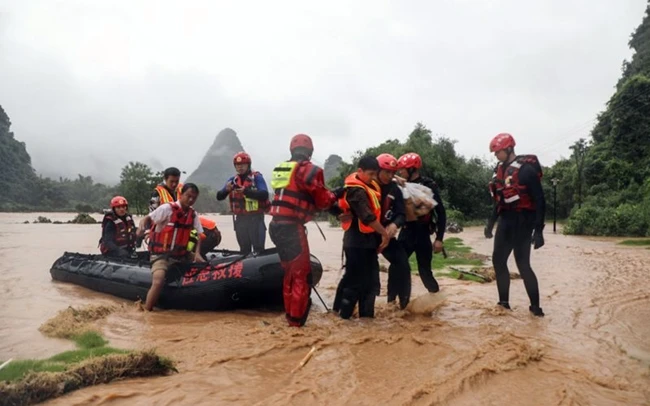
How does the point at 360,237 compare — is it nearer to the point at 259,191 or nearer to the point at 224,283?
the point at 224,283

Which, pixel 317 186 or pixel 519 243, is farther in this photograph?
pixel 519 243

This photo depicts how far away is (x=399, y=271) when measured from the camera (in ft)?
16.7

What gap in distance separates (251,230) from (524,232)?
3496mm

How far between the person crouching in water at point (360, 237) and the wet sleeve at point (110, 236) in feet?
15.0

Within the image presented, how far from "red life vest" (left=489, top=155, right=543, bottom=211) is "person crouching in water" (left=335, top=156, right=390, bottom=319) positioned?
4.45ft

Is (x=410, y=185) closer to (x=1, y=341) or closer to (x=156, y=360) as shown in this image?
(x=156, y=360)

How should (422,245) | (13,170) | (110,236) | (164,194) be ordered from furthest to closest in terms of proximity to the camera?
(13,170) < (110,236) < (164,194) < (422,245)

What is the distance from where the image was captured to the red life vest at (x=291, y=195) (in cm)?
434

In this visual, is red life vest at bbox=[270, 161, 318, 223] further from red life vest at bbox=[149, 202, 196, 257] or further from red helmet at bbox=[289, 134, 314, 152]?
red life vest at bbox=[149, 202, 196, 257]

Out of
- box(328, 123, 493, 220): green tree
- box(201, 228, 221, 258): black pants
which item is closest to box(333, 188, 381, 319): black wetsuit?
box(201, 228, 221, 258): black pants

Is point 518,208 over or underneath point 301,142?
underneath

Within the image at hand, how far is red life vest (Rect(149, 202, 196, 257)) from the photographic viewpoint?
552 cm

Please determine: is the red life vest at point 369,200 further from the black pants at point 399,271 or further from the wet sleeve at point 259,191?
the wet sleeve at point 259,191

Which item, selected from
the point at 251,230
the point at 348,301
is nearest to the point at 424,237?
the point at 348,301
